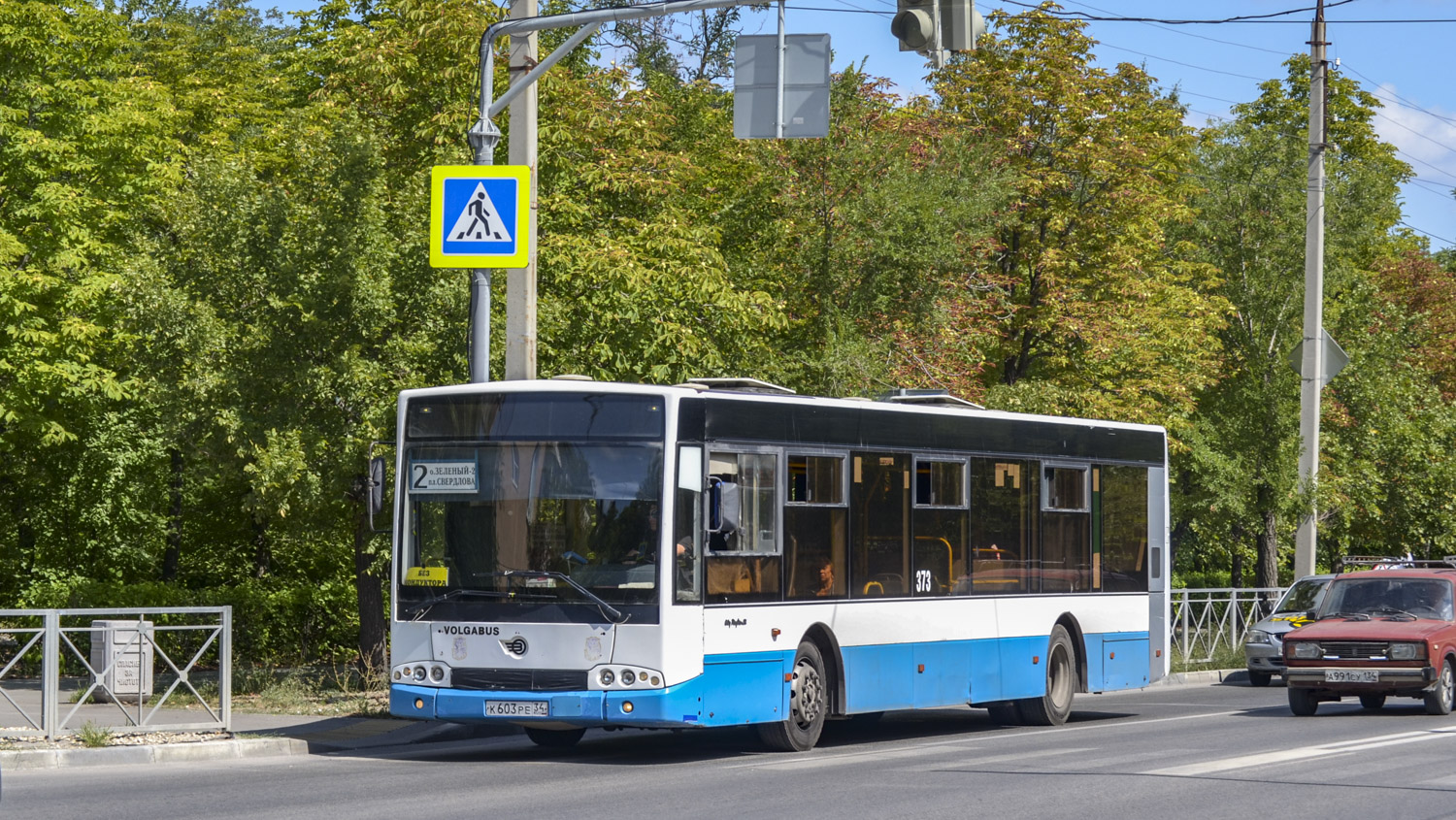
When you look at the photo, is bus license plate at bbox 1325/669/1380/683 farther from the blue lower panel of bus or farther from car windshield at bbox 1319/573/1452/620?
the blue lower panel of bus

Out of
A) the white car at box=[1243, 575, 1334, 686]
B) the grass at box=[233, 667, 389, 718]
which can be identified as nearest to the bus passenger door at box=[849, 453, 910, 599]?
the grass at box=[233, 667, 389, 718]

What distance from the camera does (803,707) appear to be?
15672 mm

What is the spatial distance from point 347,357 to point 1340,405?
89.9 feet

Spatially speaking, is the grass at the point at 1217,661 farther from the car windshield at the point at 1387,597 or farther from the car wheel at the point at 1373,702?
the car windshield at the point at 1387,597

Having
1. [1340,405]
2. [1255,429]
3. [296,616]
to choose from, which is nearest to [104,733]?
[296,616]

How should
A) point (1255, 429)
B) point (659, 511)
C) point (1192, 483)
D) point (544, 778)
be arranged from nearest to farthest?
point (544, 778) < point (659, 511) < point (1255, 429) < point (1192, 483)

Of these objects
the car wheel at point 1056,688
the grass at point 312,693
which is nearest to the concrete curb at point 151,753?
the grass at point 312,693

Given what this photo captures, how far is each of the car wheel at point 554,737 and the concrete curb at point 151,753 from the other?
2.09 m

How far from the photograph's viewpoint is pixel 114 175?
27.1m

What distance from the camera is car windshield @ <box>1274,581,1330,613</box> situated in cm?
2816

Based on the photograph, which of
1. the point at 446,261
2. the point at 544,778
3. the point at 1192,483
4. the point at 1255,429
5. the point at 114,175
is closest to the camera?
the point at 544,778

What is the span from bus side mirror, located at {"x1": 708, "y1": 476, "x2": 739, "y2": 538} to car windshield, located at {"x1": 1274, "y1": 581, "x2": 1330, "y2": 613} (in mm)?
16292

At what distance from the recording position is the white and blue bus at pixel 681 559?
46.6ft

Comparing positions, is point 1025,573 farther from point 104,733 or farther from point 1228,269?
point 1228,269
